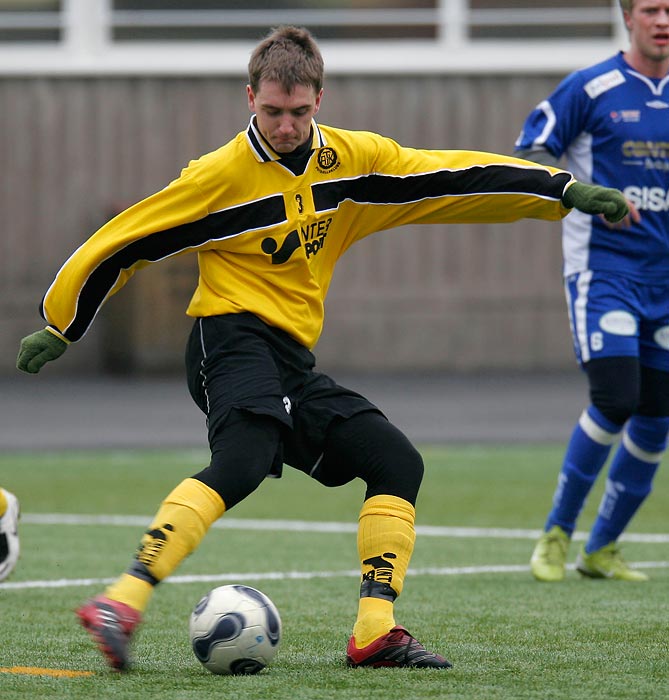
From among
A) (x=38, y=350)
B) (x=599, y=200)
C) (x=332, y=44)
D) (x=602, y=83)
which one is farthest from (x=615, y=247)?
(x=332, y=44)

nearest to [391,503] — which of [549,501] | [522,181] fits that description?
[522,181]

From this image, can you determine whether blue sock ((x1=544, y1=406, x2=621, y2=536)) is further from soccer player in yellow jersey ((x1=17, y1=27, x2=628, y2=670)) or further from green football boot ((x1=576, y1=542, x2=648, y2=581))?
soccer player in yellow jersey ((x1=17, y1=27, x2=628, y2=670))

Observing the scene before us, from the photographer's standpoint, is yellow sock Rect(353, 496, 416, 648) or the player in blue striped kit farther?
the player in blue striped kit

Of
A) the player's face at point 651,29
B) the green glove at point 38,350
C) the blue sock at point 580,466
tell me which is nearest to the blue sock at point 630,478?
the blue sock at point 580,466

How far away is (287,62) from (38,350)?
43.7 inches

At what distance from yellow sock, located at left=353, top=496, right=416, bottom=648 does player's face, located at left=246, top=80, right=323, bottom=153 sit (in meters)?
1.09

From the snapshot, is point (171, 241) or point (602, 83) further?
point (602, 83)

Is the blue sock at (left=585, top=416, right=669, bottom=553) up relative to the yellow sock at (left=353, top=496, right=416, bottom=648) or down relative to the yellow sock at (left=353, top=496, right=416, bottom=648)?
down

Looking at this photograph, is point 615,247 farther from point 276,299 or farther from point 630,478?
point 276,299

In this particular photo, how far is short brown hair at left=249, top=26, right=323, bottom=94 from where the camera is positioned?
4281 mm

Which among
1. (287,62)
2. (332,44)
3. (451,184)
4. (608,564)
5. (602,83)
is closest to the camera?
(287,62)

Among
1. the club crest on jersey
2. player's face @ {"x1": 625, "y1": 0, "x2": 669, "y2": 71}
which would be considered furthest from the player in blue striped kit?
the club crest on jersey

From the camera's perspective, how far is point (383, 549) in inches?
172

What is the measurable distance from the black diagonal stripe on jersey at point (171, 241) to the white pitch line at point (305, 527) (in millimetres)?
4046
